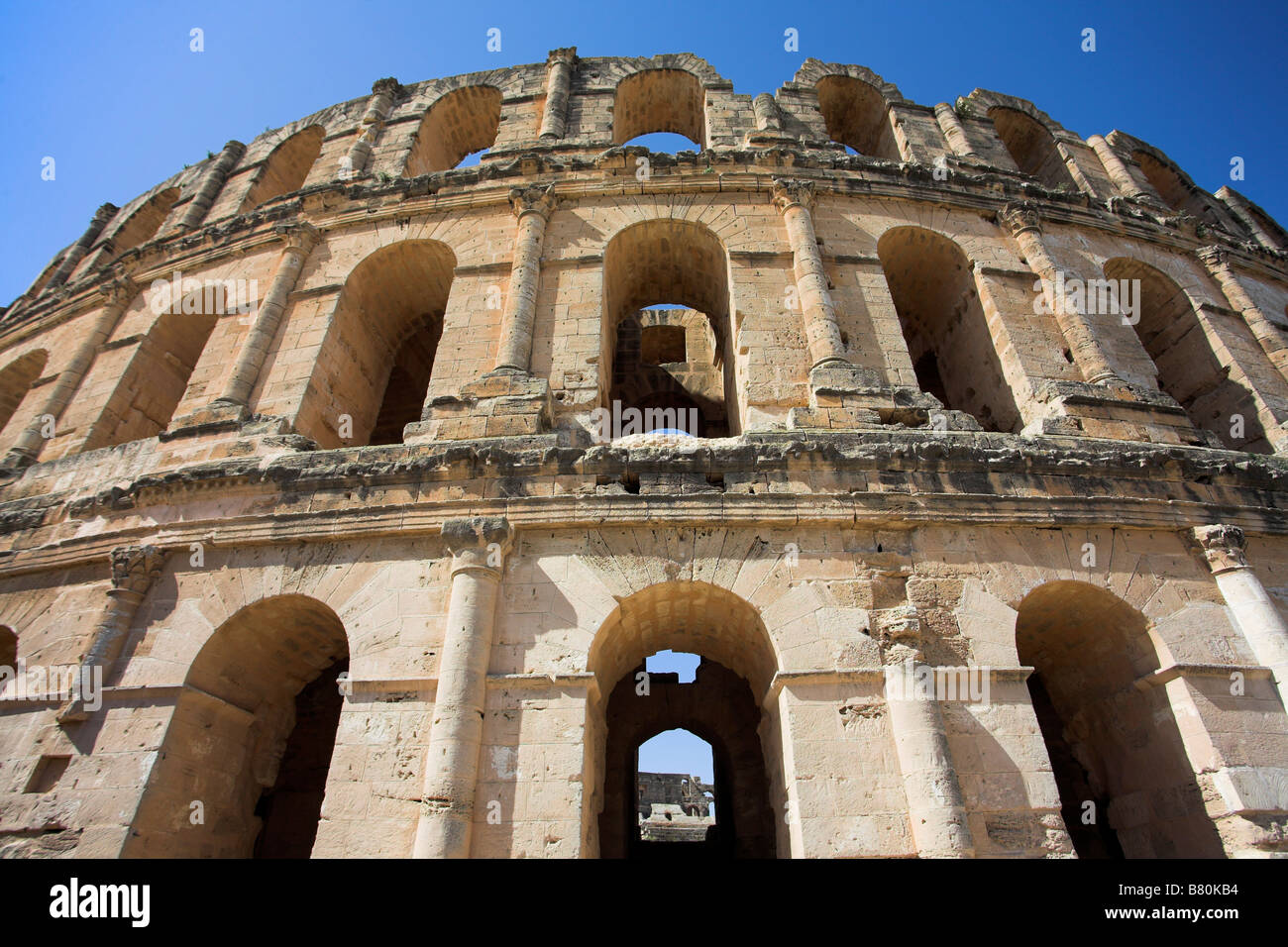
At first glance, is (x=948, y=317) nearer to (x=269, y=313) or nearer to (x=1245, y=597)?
(x=1245, y=597)

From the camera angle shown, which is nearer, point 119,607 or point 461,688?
point 461,688

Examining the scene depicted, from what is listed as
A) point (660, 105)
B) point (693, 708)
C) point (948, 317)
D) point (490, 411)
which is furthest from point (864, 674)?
point (660, 105)

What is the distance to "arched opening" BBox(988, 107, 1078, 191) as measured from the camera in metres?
13.9

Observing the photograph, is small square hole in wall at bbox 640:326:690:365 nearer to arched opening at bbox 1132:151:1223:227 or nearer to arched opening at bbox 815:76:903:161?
arched opening at bbox 815:76:903:161

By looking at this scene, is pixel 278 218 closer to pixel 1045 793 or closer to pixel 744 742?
pixel 744 742

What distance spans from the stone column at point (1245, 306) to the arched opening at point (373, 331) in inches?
491

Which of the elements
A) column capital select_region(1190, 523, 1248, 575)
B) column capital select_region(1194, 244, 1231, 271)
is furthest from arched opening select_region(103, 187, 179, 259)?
column capital select_region(1194, 244, 1231, 271)

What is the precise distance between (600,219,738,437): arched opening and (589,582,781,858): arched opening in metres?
3.05

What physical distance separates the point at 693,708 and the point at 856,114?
40.9ft

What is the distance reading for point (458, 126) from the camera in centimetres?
1417

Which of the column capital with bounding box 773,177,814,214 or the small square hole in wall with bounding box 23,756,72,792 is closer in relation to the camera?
the small square hole in wall with bounding box 23,756,72,792

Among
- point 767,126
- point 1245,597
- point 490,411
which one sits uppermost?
point 767,126

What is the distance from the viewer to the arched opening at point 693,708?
6.79 m

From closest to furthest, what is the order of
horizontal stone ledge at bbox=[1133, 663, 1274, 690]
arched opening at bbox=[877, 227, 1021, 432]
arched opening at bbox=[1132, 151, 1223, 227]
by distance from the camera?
horizontal stone ledge at bbox=[1133, 663, 1274, 690], arched opening at bbox=[877, 227, 1021, 432], arched opening at bbox=[1132, 151, 1223, 227]
